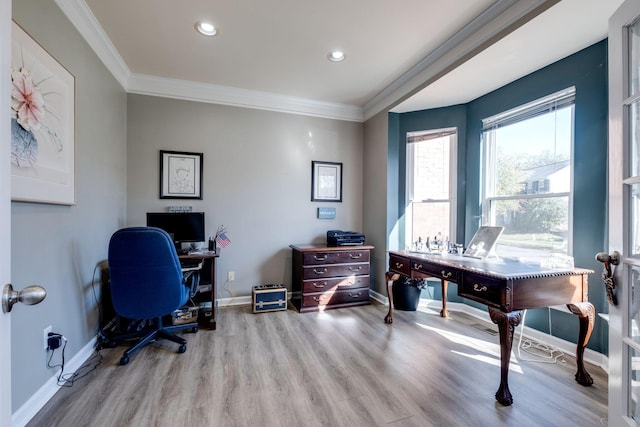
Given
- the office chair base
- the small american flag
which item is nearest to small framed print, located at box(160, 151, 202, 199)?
the small american flag

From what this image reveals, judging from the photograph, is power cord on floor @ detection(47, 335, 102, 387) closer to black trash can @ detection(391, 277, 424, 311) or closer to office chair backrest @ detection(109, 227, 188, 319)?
office chair backrest @ detection(109, 227, 188, 319)

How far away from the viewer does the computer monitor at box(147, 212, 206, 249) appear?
2.91 metres

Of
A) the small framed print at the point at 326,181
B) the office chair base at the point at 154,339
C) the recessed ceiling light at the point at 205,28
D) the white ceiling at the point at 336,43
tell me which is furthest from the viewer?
the small framed print at the point at 326,181

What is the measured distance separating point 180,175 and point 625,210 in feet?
11.7

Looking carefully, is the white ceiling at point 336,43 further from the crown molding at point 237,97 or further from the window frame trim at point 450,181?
the window frame trim at point 450,181

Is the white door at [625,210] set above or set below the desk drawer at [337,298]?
above

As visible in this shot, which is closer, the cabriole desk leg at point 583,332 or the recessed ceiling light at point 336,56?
the cabriole desk leg at point 583,332

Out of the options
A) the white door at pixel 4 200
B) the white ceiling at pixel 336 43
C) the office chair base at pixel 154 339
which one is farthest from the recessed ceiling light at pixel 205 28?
the office chair base at pixel 154 339

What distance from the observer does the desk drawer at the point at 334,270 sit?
3.22 metres

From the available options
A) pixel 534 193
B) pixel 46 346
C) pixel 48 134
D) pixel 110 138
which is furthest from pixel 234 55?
pixel 534 193

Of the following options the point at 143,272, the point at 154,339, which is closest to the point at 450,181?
the point at 143,272

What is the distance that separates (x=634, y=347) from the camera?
1.04 m

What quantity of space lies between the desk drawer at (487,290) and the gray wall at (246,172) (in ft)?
6.92

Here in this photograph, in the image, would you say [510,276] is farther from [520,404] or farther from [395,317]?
[395,317]
